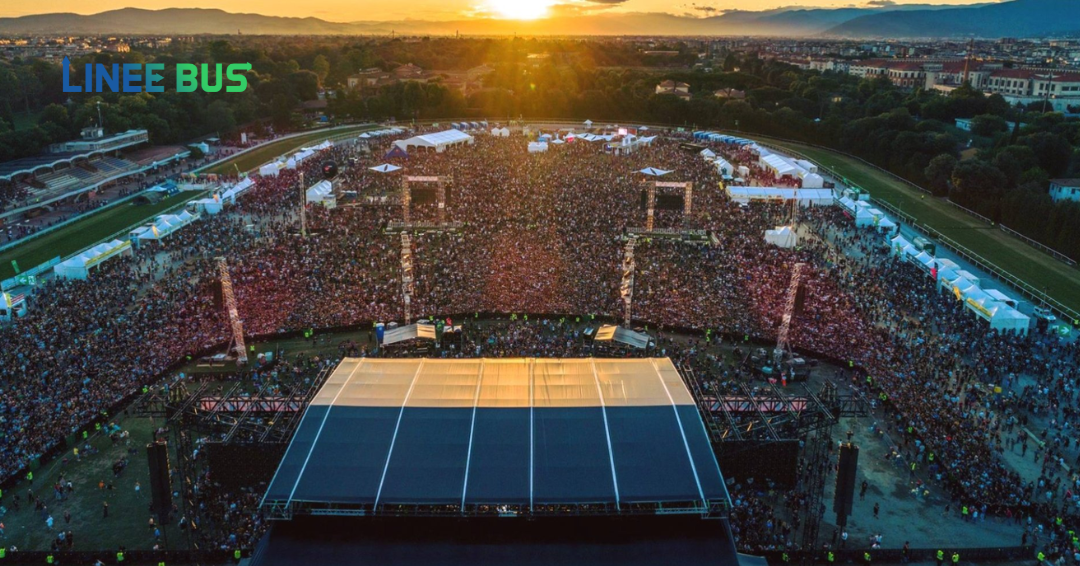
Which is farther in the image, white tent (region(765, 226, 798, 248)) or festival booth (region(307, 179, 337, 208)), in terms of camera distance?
festival booth (region(307, 179, 337, 208))

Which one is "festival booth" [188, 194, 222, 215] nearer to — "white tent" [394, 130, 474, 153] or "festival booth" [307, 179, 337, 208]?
"festival booth" [307, 179, 337, 208]

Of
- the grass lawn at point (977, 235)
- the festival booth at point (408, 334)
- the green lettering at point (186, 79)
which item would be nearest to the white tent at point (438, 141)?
the green lettering at point (186, 79)

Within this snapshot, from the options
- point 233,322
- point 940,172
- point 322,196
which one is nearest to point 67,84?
point 322,196

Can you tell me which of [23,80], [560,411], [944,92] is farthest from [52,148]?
[944,92]

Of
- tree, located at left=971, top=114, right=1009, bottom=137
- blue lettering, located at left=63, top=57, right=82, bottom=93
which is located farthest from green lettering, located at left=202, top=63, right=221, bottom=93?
tree, located at left=971, top=114, right=1009, bottom=137

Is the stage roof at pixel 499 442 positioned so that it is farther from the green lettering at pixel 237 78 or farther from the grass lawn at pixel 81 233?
the green lettering at pixel 237 78
